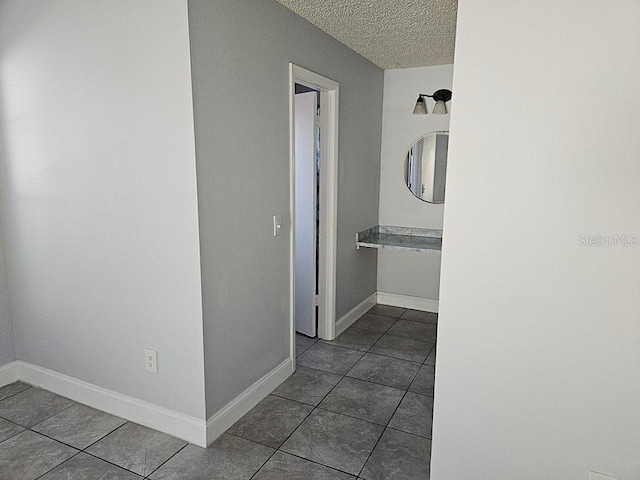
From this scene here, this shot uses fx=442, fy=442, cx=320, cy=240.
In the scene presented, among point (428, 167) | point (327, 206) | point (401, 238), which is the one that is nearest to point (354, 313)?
point (401, 238)

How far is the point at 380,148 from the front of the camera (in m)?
4.25

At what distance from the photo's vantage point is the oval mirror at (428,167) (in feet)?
13.4

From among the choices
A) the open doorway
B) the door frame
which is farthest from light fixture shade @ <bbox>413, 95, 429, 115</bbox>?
the open doorway

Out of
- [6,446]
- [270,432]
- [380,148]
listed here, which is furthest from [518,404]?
[380,148]

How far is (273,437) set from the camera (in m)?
2.32

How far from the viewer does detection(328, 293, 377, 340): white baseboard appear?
3773mm

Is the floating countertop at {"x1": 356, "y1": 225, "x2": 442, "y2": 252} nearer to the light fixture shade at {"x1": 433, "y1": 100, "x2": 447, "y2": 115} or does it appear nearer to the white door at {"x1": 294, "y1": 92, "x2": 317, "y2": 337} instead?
the white door at {"x1": 294, "y1": 92, "x2": 317, "y2": 337}

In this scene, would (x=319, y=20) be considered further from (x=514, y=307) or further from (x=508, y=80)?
(x=514, y=307)

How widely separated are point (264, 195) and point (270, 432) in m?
1.30

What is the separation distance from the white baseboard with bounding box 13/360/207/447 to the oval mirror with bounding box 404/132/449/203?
2833 mm

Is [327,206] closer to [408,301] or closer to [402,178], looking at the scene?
[402,178]

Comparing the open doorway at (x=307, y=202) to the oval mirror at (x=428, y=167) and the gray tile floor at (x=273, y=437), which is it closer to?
the gray tile floor at (x=273, y=437)

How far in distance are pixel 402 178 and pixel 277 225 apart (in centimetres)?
191

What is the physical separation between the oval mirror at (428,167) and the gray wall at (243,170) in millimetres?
1270
